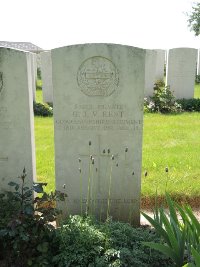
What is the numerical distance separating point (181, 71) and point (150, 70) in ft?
3.70

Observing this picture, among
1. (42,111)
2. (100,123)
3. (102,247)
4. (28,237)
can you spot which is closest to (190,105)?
(42,111)

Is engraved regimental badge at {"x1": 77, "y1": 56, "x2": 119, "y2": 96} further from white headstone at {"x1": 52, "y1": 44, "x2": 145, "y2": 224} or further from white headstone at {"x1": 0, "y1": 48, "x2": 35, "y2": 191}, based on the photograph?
white headstone at {"x1": 0, "y1": 48, "x2": 35, "y2": 191}

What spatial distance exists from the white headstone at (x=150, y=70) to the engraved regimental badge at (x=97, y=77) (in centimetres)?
896

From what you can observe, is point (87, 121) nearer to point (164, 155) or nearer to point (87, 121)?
point (87, 121)

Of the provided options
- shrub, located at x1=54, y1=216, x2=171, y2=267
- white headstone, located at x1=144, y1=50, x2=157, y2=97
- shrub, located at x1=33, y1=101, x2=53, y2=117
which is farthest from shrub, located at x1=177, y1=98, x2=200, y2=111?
shrub, located at x1=54, y1=216, x2=171, y2=267

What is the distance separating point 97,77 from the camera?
380 centimetres

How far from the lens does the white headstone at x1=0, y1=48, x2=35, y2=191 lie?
3.67 metres

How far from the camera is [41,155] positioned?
21.6 ft

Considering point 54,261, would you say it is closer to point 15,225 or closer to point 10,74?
point 15,225

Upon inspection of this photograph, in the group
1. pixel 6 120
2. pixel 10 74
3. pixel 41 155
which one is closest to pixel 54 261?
pixel 6 120

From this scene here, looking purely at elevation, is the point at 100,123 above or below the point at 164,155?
above

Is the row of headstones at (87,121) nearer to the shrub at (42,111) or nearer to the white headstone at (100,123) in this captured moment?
the white headstone at (100,123)

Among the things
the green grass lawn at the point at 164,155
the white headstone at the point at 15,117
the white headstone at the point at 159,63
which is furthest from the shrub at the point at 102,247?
the white headstone at the point at 159,63

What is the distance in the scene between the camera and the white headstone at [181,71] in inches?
475
